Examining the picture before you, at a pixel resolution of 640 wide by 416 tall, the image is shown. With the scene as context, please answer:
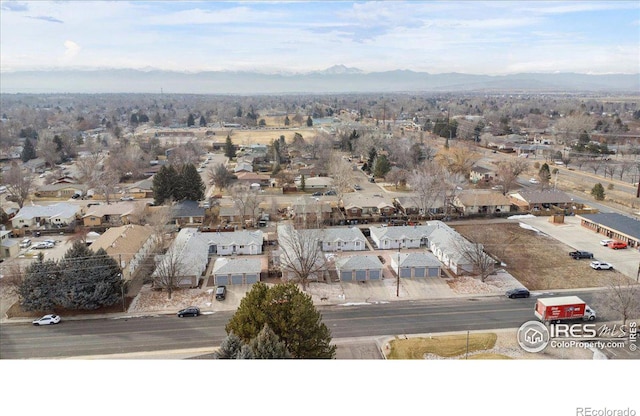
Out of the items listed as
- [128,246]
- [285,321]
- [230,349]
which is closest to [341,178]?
[128,246]

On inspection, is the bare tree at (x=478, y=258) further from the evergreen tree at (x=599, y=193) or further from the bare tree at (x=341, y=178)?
the evergreen tree at (x=599, y=193)

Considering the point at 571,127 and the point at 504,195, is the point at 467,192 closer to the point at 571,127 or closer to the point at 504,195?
the point at 504,195

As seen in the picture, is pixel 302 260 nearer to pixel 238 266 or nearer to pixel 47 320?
pixel 238 266

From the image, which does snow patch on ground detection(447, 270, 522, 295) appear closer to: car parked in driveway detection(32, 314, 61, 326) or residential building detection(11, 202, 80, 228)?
car parked in driveway detection(32, 314, 61, 326)

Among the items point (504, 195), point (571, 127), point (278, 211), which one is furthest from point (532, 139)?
point (278, 211)

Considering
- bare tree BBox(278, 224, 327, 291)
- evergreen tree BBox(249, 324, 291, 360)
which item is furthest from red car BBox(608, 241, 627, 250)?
evergreen tree BBox(249, 324, 291, 360)

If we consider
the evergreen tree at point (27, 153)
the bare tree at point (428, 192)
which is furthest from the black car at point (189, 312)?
the evergreen tree at point (27, 153)
